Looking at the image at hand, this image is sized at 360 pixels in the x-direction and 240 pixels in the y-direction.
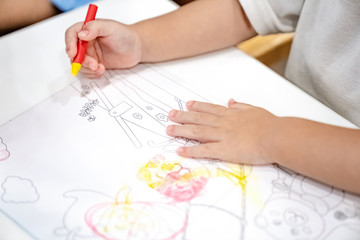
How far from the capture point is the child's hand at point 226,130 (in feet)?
1.46

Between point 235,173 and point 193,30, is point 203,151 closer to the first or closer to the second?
point 235,173

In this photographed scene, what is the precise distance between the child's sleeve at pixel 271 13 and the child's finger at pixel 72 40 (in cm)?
24

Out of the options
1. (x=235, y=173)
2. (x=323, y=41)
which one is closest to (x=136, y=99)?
(x=235, y=173)

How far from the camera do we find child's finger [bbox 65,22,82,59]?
0.51 m

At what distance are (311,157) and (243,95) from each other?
14 centimetres

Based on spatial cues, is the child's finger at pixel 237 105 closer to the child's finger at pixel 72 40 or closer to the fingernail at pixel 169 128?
the fingernail at pixel 169 128

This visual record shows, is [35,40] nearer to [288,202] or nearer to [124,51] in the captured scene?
[124,51]

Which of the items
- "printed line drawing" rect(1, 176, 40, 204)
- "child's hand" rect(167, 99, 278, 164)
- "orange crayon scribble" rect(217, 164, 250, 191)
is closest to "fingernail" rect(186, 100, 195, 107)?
"child's hand" rect(167, 99, 278, 164)

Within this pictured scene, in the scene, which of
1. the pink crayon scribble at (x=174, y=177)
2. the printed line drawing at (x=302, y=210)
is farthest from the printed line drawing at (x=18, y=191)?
the printed line drawing at (x=302, y=210)

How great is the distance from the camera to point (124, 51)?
560 mm

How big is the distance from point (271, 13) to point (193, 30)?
12 cm

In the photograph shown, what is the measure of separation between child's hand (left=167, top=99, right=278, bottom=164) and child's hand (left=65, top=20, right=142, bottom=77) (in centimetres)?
12

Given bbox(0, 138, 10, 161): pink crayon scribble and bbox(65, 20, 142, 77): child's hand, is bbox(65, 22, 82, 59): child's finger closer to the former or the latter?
bbox(65, 20, 142, 77): child's hand

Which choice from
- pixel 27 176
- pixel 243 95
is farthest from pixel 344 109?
→ pixel 27 176
